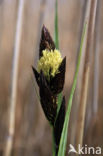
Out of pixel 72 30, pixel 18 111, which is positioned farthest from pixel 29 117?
pixel 72 30

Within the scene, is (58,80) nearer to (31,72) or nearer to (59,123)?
(59,123)

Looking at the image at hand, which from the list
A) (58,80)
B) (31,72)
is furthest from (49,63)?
(31,72)

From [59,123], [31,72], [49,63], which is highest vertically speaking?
[49,63]

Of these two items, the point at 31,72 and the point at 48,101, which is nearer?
the point at 48,101

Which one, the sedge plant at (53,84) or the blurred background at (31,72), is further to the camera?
the blurred background at (31,72)

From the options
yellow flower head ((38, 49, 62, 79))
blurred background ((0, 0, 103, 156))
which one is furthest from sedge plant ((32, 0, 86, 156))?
blurred background ((0, 0, 103, 156))

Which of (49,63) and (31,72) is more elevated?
(49,63)

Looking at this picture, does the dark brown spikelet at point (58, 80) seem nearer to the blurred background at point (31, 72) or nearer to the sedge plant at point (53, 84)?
the sedge plant at point (53, 84)

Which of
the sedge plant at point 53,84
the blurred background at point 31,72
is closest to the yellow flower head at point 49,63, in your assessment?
the sedge plant at point 53,84

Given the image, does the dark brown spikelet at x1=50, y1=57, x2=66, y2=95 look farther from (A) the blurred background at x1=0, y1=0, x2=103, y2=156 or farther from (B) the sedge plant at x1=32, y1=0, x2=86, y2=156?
(A) the blurred background at x1=0, y1=0, x2=103, y2=156
